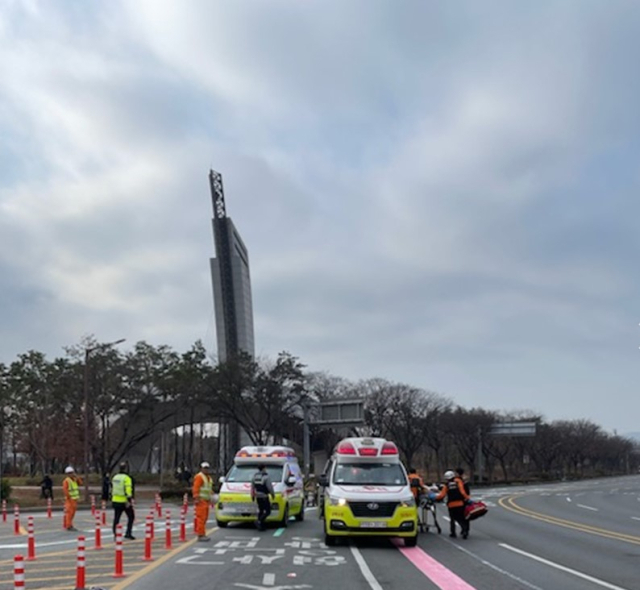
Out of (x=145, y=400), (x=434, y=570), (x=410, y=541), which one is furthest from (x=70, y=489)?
(x=145, y=400)

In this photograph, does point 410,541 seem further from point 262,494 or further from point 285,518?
point 285,518

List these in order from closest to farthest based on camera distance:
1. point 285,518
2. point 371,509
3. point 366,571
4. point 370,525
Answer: point 366,571 < point 370,525 < point 371,509 < point 285,518

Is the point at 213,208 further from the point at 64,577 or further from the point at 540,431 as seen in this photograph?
the point at 64,577

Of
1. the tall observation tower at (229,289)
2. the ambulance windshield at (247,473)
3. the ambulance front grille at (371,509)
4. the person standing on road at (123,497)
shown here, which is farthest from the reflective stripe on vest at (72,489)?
the tall observation tower at (229,289)

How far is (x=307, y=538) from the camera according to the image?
67.7 feet

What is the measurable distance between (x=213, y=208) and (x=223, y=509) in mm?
90510

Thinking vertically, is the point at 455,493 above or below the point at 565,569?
above

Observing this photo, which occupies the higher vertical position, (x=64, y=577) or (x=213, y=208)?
(x=213, y=208)

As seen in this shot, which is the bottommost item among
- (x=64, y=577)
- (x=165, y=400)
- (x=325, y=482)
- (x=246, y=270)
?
(x=64, y=577)

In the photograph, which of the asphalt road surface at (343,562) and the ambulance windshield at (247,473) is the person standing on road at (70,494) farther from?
the ambulance windshield at (247,473)

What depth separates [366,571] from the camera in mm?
14406

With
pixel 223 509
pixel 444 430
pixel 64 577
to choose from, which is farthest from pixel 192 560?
pixel 444 430

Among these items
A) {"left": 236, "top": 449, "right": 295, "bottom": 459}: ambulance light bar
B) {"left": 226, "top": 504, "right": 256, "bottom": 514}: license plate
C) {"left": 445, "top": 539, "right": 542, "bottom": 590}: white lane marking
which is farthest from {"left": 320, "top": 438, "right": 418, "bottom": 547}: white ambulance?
{"left": 236, "top": 449, "right": 295, "bottom": 459}: ambulance light bar

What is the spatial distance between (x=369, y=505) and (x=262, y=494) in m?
5.09
